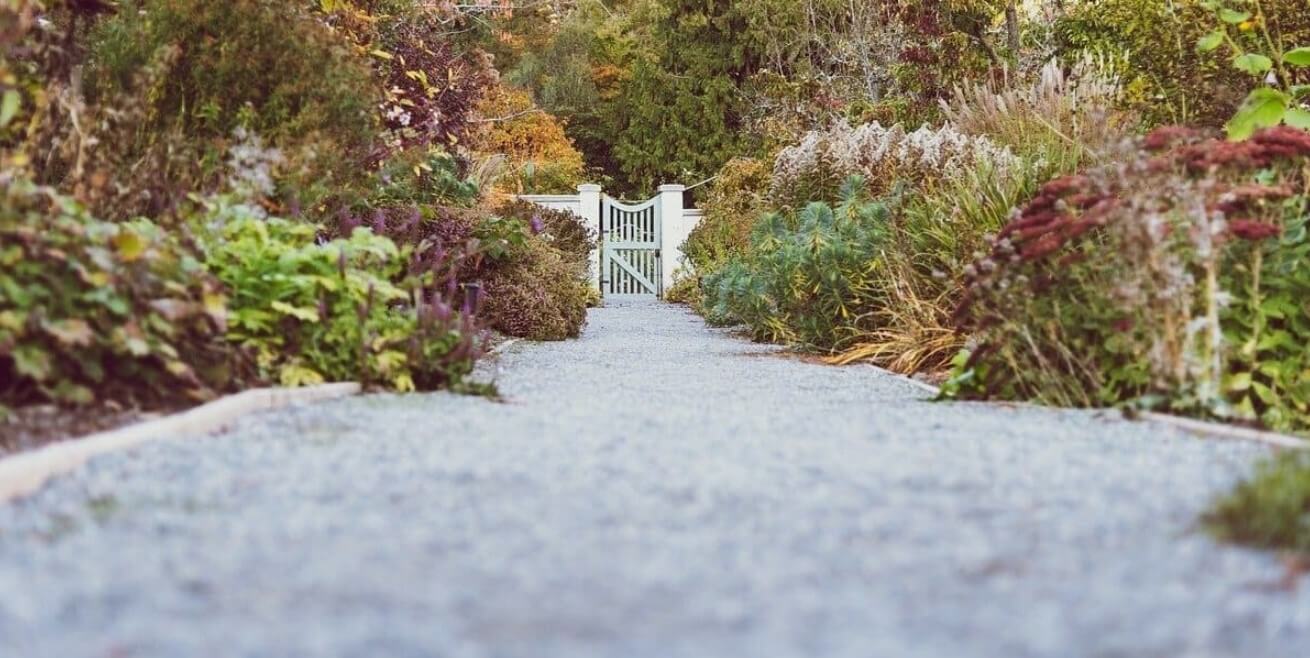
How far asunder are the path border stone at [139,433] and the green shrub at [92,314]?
13cm

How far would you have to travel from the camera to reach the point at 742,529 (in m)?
2.41

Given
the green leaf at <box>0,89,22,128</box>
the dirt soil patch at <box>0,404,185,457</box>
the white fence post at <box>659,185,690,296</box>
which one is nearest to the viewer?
the dirt soil patch at <box>0,404,185,457</box>

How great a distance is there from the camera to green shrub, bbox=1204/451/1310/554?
7.25ft

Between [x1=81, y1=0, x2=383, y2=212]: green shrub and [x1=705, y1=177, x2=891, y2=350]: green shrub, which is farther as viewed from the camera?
[x1=705, y1=177, x2=891, y2=350]: green shrub

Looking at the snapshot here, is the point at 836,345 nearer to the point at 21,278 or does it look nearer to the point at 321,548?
the point at 21,278

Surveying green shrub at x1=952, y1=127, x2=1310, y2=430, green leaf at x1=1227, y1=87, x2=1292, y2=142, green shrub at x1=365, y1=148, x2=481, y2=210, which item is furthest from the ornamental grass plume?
green shrub at x1=365, y1=148, x2=481, y2=210

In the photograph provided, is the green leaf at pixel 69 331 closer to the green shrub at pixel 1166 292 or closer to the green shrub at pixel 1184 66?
the green shrub at pixel 1166 292

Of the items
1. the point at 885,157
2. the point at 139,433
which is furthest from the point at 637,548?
the point at 885,157

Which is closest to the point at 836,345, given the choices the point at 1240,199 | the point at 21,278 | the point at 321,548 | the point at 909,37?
the point at 1240,199

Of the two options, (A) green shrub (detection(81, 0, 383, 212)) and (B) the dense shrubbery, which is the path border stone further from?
(A) green shrub (detection(81, 0, 383, 212))

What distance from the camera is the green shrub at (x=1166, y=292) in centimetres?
436

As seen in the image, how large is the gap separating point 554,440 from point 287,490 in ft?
3.15

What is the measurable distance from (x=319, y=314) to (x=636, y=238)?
14.3m

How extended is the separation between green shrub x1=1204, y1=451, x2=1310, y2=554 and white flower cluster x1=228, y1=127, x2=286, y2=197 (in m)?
3.98
